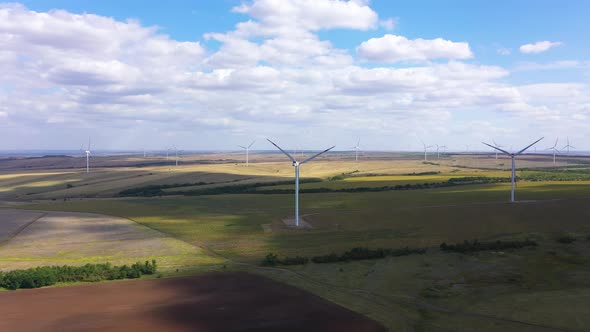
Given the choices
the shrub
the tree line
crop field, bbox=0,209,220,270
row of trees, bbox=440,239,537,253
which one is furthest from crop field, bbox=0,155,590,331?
the tree line

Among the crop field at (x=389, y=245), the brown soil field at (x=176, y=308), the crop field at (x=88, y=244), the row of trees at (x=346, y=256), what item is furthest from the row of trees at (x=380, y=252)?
the brown soil field at (x=176, y=308)

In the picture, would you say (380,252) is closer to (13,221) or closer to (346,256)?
(346,256)

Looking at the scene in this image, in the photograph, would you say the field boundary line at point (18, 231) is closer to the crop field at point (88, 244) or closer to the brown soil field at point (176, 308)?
the crop field at point (88, 244)

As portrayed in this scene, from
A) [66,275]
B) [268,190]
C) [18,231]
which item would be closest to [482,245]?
[66,275]

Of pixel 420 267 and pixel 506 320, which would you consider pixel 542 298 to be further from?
pixel 420 267

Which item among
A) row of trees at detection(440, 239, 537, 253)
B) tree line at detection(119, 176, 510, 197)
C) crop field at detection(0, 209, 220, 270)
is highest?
tree line at detection(119, 176, 510, 197)

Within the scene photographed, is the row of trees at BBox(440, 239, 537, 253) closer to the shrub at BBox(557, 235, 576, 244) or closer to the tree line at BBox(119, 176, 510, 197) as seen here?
the shrub at BBox(557, 235, 576, 244)
